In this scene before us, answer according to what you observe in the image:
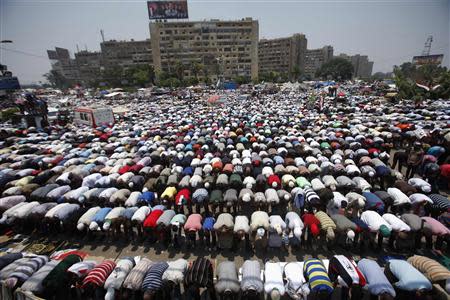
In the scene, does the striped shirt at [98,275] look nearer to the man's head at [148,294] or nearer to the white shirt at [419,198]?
the man's head at [148,294]

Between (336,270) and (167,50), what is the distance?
85505 mm

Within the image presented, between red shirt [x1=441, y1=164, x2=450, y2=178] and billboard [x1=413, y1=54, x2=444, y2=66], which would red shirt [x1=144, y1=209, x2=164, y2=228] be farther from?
billboard [x1=413, y1=54, x2=444, y2=66]

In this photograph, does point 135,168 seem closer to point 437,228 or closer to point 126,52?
point 437,228

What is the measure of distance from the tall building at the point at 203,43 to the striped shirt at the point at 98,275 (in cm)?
7535

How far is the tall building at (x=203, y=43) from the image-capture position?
7569cm

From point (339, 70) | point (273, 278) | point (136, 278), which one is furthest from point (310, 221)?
point (339, 70)

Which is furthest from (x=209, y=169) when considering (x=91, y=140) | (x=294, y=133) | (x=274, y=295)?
(x=91, y=140)

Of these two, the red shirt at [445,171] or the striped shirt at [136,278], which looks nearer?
the striped shirt at [136,278]

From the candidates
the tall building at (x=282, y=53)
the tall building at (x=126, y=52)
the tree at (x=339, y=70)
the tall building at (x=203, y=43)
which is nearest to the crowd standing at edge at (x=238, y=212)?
the tall building at (x=203, y=43)

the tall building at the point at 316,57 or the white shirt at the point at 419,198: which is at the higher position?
the tall building at the point at 316,57

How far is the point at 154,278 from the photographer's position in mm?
4703

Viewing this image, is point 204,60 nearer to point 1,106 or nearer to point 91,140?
point 1,106

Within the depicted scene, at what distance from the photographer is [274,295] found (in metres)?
4.48

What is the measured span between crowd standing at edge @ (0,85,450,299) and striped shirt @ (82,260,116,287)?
23 mm
